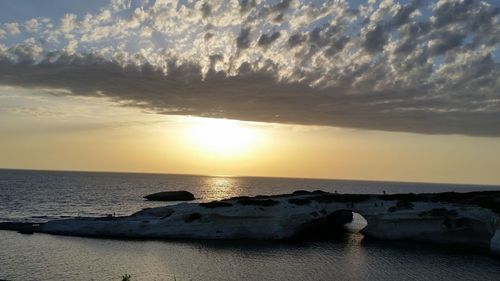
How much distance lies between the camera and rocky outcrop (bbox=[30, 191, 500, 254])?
196 ft

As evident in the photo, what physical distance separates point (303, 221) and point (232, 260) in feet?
60.7

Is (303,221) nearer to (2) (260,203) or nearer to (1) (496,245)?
(2) (260,203)

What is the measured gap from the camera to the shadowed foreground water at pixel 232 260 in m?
41.3

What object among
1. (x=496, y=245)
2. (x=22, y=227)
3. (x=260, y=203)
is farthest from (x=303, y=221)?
(x=22, y=227)

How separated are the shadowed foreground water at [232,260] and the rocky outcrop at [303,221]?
3224mm

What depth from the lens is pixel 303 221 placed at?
6369 cm

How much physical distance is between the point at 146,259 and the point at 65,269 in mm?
8438

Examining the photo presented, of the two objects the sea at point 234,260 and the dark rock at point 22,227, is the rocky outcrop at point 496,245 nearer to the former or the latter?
the sea at point 234,260

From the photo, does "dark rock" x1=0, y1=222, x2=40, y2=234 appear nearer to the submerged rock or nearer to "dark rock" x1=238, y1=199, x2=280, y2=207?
"dark rock" x1=238, y1=199, x2=280, y2=207

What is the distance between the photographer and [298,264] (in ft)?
151

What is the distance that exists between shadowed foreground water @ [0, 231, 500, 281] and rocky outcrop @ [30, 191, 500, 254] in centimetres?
322

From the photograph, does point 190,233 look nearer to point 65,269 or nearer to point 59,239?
point 59,239

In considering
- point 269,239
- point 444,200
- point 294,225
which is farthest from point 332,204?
point 444,200

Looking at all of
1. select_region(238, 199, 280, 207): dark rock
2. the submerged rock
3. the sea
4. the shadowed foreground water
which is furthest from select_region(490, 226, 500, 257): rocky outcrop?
the submerged rock
